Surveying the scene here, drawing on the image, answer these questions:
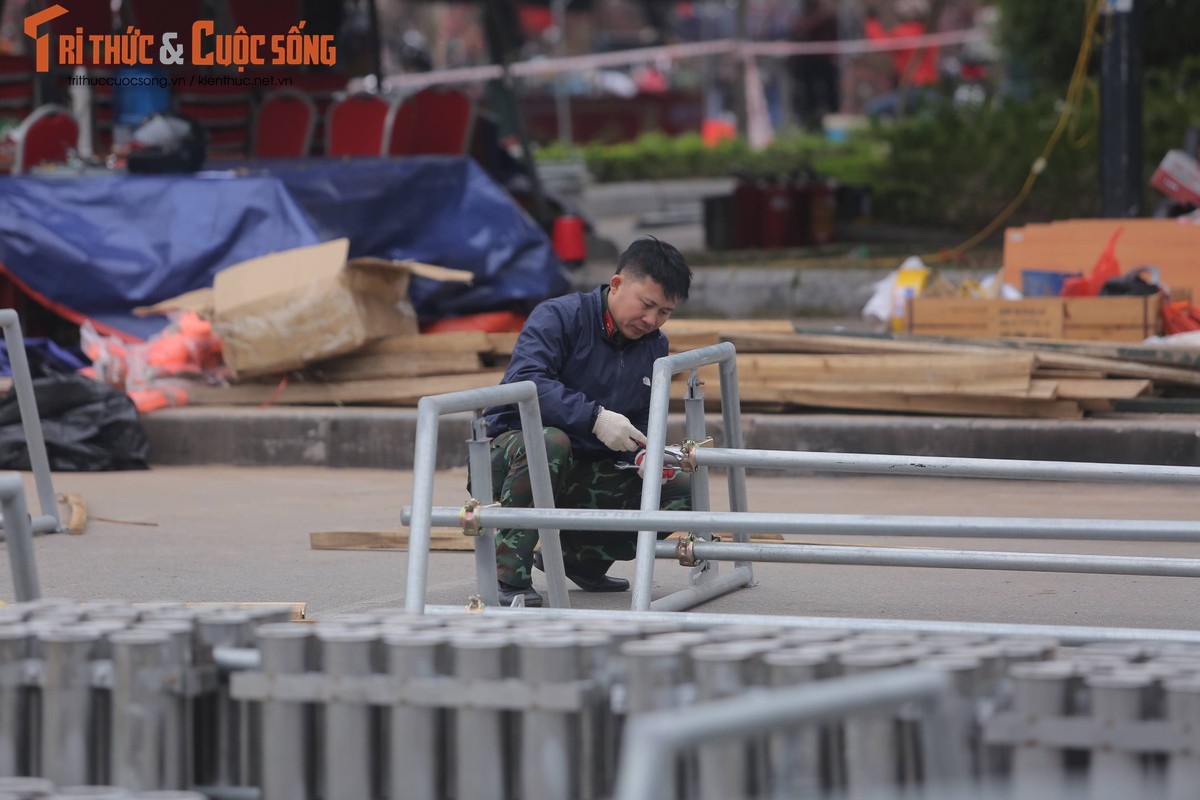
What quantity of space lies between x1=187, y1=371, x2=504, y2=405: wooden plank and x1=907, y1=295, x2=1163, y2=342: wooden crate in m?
2.56

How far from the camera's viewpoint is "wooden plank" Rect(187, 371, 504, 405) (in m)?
9.44

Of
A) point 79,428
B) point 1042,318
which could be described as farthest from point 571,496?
point 1042,318

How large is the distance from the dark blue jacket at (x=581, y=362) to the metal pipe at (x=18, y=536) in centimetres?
182

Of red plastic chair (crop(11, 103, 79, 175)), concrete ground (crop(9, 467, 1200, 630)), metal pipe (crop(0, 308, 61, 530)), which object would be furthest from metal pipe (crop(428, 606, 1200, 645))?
red plastic chair (crop(11, 103, 79, 175))

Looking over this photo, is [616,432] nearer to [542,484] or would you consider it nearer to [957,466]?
[542,484]

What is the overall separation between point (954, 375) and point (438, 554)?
3.11m

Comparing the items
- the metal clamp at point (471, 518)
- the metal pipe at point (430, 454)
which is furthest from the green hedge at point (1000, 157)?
the metal clamp at point (471, 518)

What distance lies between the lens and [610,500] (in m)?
5.79

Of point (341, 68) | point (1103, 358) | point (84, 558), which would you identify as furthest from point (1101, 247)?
point (341, 68)

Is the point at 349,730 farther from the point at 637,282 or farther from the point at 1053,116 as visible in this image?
the point at 1053,116

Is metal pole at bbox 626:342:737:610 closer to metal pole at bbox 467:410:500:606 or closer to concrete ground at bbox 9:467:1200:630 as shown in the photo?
metal pole at bbox 467:410:500:606

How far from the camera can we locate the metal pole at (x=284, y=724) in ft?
10.3

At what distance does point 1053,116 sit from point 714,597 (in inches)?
456

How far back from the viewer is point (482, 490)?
493 cm
